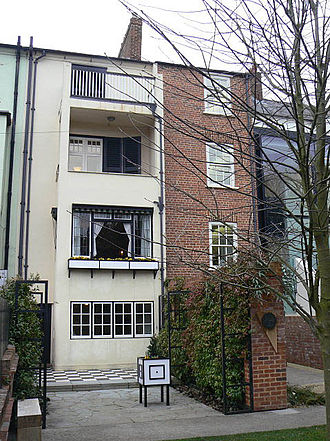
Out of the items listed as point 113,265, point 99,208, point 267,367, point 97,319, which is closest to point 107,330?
point 97,319

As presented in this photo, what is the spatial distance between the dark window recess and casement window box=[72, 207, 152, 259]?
7.16 ft

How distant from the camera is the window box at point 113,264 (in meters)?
15.3

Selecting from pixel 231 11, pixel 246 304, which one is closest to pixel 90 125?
pixel 246 304

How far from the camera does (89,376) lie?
13242 mm

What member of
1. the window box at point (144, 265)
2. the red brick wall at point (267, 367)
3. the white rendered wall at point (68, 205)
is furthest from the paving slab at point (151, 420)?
the window box at point (144, 265)

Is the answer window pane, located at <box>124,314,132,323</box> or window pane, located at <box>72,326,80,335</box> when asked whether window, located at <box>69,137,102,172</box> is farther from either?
window pane, located at <box>72,326,80,335</box>

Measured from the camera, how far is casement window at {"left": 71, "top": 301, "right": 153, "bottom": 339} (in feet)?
49.4

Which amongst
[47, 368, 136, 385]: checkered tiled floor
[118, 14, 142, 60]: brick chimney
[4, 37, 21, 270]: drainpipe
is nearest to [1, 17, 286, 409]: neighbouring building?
[4, 37, 21, 270]: drainpipe

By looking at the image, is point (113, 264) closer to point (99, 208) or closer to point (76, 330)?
point (99, 208)

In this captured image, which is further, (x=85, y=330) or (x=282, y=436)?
(x=85, y=330)

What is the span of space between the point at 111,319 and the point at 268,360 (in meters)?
7.57

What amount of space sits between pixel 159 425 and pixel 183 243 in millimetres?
9225

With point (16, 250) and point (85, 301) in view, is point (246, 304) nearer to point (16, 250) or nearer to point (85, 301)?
point (85, 301)

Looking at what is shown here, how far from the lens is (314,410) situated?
28.6ft
